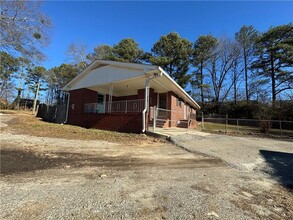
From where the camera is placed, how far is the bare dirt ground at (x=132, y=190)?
2.04 metres

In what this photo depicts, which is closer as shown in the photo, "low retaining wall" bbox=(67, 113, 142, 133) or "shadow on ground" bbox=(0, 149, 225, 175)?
"shadow on ground" bbox=(0, 149, 225, 175)

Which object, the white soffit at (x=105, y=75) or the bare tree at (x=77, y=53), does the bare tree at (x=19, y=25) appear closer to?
the white soffit at (x=105, y=75)

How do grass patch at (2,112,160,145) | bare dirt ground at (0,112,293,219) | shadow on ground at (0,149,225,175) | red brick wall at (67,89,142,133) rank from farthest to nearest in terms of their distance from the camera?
red brick wall at (67,89,142,133)
grass patch at (2,112,160,145)
shadow on ground at (0,149,225,175)
bare dirt ground at (0,112,293,219)

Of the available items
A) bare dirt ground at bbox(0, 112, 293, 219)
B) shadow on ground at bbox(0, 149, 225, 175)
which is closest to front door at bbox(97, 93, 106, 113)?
shadow on ground at bbox(0, 149, 225, 175)

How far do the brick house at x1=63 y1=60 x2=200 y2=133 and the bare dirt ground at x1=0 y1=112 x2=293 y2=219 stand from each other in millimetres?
5271

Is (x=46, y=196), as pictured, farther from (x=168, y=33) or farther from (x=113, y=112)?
(x=168, y=33)

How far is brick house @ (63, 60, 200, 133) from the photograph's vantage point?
31.7 feet

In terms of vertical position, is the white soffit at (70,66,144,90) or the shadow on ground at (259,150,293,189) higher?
the white soffit at (70,66,144,90)

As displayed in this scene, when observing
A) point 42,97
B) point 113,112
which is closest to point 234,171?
point 113,112

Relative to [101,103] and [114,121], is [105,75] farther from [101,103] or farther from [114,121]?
[114,121]

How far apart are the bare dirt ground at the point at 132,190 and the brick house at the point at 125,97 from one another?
17.3 feet

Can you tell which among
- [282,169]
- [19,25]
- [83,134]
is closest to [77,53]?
[19,25]

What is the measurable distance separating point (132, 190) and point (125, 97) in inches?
498

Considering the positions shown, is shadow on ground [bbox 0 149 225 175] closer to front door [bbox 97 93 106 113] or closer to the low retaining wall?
the low retaining wall
